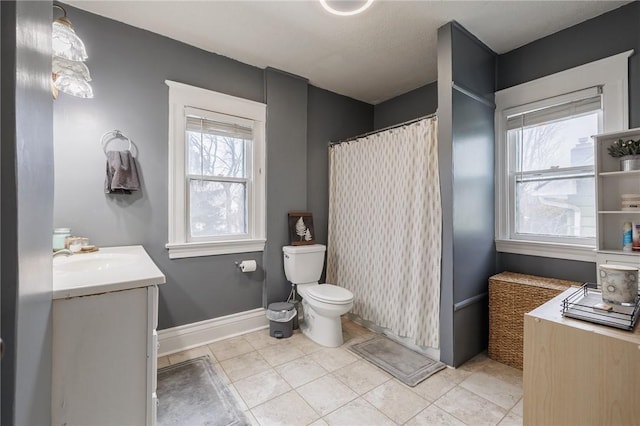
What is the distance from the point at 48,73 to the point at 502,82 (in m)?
3.05

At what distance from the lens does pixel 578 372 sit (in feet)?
Result: 3.27

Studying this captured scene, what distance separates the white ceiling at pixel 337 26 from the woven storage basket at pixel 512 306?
1936 mm

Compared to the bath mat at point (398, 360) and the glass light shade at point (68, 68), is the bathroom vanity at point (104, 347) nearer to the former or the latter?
the glass light shade at point (68, 68)

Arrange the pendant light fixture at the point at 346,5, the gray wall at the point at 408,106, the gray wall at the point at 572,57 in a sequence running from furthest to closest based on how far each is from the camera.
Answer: the gray wall at the point at 408,106 → the gray wall at the point at 572,57 → the pendant light fixture at the point at 346,5

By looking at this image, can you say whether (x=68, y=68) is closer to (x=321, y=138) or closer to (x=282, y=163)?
(x=282, y=163)

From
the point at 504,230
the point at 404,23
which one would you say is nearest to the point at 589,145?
the point at 504,230

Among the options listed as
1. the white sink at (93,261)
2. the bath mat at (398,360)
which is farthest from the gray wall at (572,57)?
the white sink at (93,261)

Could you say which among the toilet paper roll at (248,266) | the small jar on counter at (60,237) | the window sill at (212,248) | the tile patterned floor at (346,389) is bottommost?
the tile patterned floor at (346,389)

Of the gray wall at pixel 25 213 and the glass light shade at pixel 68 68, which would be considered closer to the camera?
the gray wall at pixel 25 213

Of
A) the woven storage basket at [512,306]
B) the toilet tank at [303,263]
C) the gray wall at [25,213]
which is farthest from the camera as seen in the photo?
the toilet tank at [303,263]

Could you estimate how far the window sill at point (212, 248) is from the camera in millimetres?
2283

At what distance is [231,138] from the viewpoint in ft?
8.54

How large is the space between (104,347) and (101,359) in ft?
0.14

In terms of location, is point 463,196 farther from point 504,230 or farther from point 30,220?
point 30,220
